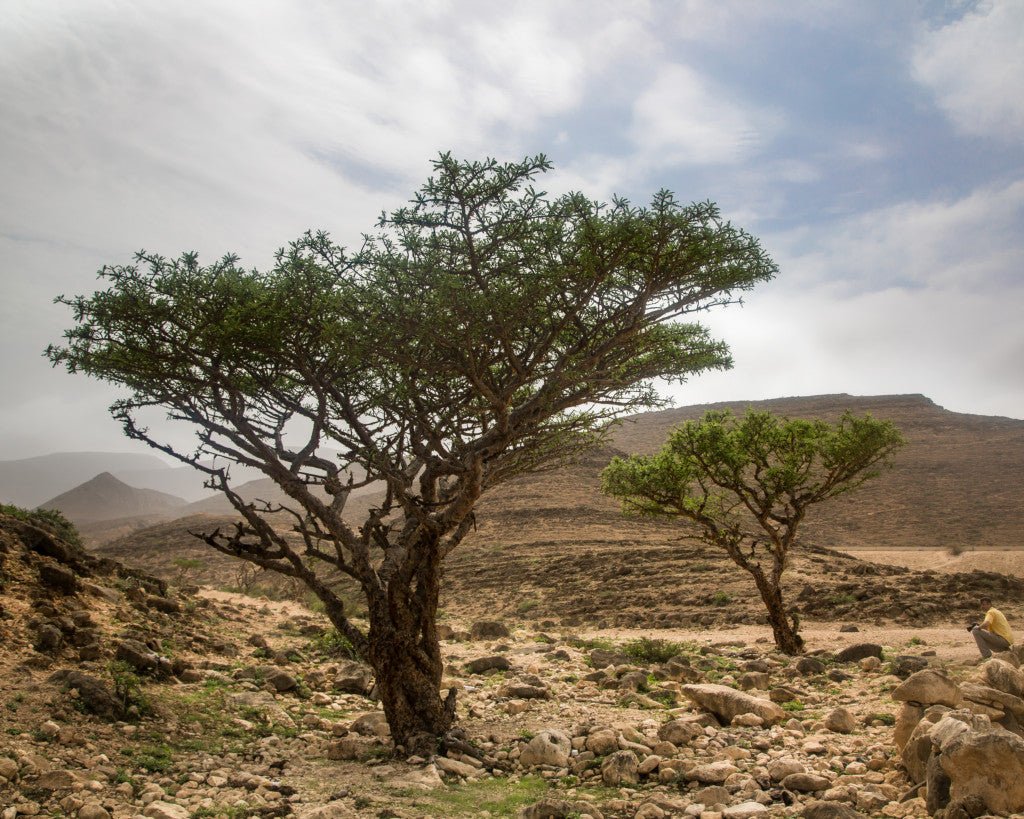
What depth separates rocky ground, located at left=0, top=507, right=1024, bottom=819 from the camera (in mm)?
5754

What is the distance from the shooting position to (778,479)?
15.4 m

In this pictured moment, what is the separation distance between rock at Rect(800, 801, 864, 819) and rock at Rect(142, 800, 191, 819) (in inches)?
184

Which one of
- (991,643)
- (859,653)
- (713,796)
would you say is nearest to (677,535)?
(859,653)

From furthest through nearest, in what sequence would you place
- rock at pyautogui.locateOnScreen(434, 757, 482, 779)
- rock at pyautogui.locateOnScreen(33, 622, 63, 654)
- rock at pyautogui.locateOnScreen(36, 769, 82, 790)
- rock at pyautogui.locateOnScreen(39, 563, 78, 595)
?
rock at pyautogui.locateOnScreen(39, 563, 78, 595) → rock at pyautogui.locateOnScreen(33, 622, 63, 654) → rock at pyautogui.locateOnScreen(434, 757, 482, 779) → rock at pyautogui.locateOnScreen(36, 769, 82, 790)

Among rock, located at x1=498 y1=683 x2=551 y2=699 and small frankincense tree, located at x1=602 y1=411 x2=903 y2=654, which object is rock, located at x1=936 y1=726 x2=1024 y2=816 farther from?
small frankincense tree, located at x1=602 y1=411 x2=903 y2=654

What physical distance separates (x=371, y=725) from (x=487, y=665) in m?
4.59

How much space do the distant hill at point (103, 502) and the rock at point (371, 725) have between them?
12079cm

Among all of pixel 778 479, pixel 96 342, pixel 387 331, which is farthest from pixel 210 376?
pixel 778 479

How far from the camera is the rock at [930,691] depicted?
6.36m

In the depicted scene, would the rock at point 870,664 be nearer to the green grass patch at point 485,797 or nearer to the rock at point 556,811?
the green grass patch at point 485,797

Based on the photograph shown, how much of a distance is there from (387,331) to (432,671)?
3881mm

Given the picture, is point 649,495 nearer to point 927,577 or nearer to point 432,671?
point 432,671

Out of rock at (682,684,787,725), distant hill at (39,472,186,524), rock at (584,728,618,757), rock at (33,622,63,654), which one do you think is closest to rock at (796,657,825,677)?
rock at (682,684,787,725)

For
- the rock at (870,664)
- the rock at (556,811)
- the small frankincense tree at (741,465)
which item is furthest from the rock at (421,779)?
the small frankincense tree at (741,465)
